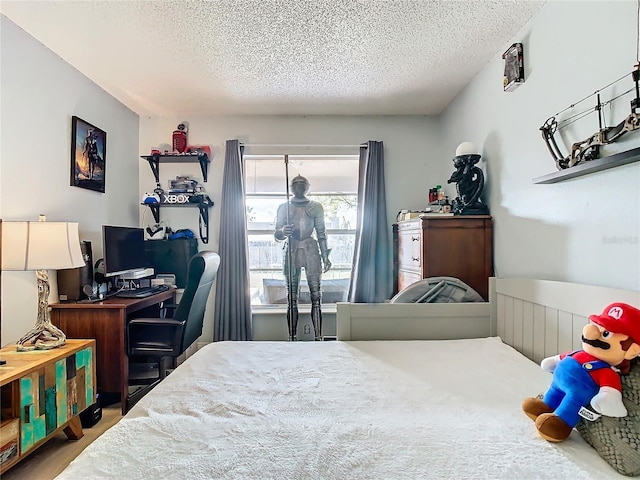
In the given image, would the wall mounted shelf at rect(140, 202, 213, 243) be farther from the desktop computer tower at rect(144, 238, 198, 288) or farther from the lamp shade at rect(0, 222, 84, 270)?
the lamp shade at rect(0, 222, 84, 270)

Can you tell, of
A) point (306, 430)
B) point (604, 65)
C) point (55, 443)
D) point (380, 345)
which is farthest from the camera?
point (55, 443)

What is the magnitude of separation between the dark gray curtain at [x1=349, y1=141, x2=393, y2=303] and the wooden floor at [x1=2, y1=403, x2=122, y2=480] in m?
2.23

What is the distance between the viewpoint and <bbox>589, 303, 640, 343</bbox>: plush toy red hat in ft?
3.17

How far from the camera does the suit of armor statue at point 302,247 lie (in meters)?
3.43

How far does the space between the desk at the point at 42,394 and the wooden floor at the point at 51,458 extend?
6cm

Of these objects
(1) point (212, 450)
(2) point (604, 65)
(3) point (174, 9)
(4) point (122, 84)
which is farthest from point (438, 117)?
(1) point (212, 450)

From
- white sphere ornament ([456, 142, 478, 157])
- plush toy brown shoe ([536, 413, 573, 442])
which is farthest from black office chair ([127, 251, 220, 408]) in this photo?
plush toy brown shoe ([536, 413, 573, 442])

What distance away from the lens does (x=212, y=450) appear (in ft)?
3.11

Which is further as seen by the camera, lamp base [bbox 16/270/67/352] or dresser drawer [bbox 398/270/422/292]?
dresser drawer [bbox 398/270/422/292]

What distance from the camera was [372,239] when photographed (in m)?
3.56

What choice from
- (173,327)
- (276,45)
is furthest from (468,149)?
(173,327)

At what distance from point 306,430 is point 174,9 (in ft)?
6.80

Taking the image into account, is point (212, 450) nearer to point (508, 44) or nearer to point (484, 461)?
point (484, 461)

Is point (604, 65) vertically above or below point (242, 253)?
above
